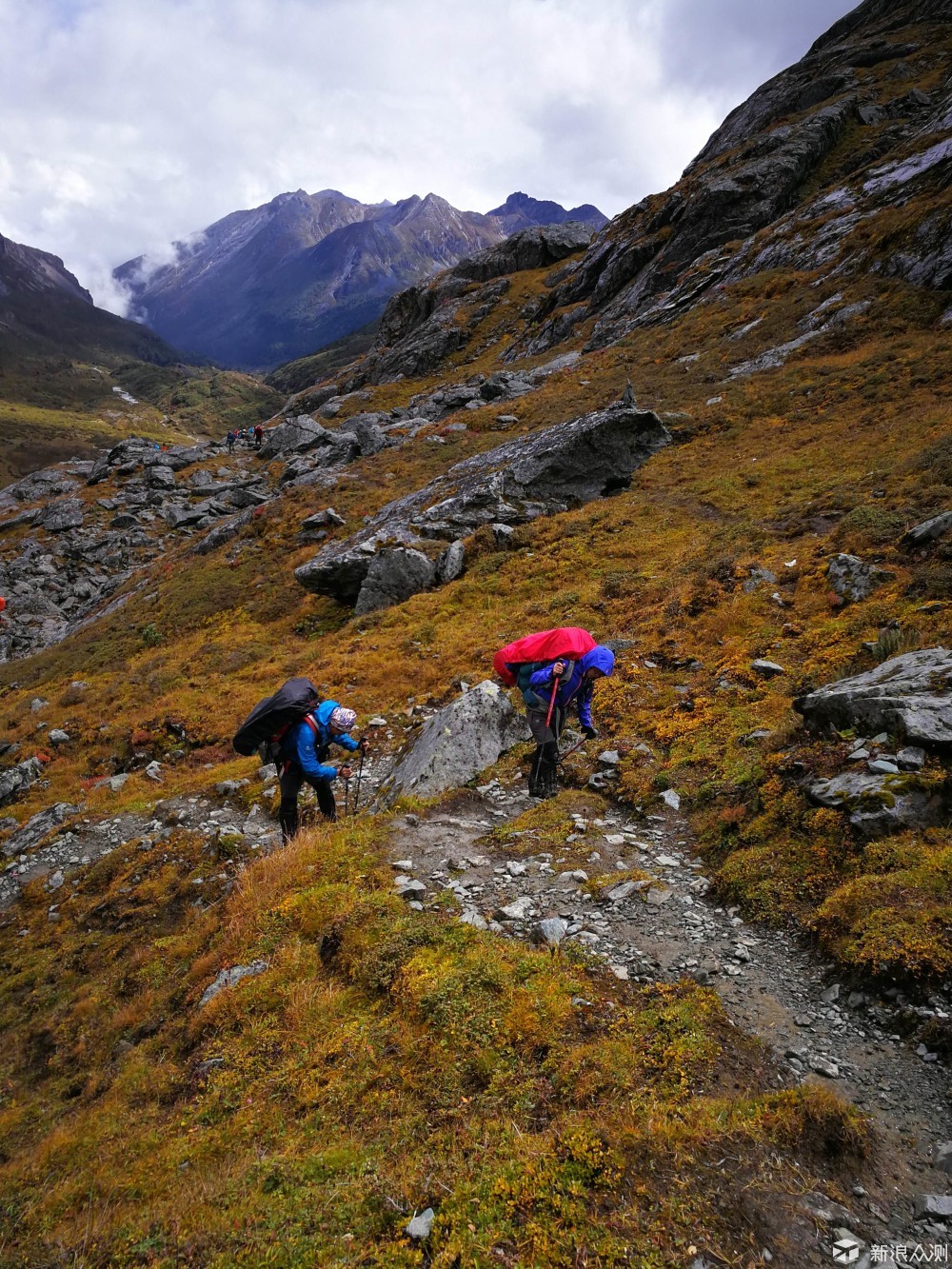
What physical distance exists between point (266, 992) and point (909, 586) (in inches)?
470

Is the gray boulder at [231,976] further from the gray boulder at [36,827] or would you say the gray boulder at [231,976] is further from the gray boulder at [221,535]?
the gray boulder at [221,535]

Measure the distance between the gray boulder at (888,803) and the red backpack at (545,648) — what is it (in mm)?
3826

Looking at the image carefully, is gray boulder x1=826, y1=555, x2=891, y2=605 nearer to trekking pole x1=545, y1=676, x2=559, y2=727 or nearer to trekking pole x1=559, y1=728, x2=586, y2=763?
trekking pole x1=559, y1=728, x2=586, y2=763

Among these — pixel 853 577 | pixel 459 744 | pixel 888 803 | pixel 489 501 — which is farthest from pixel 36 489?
pixel 888 803

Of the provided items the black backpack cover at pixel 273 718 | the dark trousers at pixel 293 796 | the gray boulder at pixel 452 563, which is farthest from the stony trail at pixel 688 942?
the gray boulder at pixel 452 563

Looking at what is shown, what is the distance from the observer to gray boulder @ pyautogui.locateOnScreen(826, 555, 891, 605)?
11.4 meters

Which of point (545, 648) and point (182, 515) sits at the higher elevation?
point (182, 515)

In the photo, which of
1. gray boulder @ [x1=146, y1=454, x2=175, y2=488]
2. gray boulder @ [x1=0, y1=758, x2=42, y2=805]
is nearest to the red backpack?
gray boulder @ [x1=0, y1=758, x2=42, y2=805]

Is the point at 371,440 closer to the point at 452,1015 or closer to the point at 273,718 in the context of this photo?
the point at 273,718

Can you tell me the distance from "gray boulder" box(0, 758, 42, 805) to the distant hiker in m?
16.2

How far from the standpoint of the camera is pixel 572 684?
29.3ft

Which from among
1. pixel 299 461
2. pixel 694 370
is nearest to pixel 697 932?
pixel 694 370

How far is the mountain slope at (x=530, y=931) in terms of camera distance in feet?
11.4

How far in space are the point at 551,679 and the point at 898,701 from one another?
4296mm
